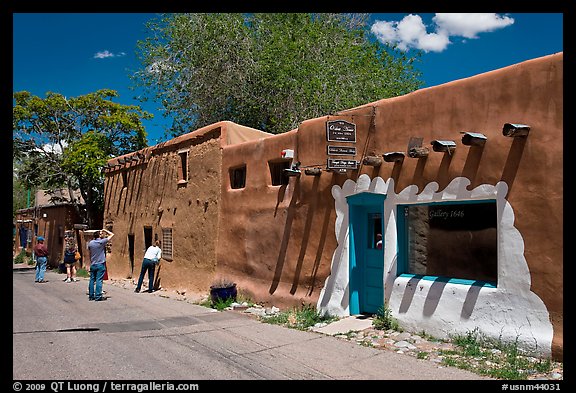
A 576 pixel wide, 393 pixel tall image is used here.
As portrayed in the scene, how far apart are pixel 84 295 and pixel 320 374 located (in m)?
10.1

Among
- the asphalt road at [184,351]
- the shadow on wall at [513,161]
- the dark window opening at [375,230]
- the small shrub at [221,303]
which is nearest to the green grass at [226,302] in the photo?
the small shrub at [221,303]

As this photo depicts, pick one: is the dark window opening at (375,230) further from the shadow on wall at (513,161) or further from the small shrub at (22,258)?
the small shrub at (22,258)

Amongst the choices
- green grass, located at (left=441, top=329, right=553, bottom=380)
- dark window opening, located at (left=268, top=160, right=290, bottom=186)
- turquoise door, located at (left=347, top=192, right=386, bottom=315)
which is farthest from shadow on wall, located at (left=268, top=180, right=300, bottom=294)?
green grass, located at (left=441, top=329, right=553, bottom=380)

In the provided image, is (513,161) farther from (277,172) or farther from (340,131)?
(277,172)

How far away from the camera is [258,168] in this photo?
1202 cm

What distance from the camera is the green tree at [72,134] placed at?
23328 millimetres

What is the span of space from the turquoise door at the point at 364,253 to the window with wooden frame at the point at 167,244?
330 inches

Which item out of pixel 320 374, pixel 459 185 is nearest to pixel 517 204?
pixel 459 185

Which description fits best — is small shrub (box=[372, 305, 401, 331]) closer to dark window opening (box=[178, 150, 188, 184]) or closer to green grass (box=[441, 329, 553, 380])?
green grass (box=[441, 329, 553, 380])

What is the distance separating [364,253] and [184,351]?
3843mm

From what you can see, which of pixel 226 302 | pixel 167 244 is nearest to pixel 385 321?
pixel 226 302
